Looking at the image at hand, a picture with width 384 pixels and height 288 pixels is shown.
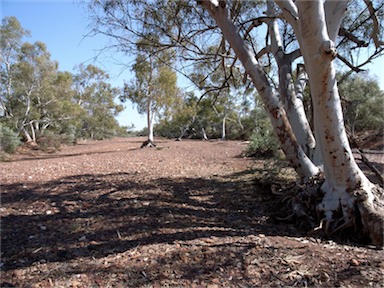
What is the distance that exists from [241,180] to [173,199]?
1920 mm

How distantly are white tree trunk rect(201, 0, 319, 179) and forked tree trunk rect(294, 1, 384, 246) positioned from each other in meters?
0.66

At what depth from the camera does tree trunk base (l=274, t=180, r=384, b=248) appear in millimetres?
2629

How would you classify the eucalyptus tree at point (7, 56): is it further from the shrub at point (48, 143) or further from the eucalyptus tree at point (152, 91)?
the eucalyptus tree at point (152, 91)

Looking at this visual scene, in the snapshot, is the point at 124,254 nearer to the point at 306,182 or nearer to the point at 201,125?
the point at 306,182

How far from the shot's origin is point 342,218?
282 centimetres

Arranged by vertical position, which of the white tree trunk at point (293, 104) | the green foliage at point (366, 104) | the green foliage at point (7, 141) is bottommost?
the green foliage at point (7, 141)

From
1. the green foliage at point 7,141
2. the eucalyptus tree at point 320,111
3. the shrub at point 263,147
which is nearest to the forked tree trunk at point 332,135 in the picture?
the eucalyptus tree at point 320,111

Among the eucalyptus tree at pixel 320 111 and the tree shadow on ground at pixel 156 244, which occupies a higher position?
the eucalyptus tree at pixel 320 111

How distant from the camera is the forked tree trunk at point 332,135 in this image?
2388mm

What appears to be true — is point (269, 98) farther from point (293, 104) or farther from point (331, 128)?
point (331, 128)

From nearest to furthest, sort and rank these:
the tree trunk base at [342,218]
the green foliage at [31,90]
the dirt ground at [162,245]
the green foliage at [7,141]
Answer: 1. the dirt ground at [162,245]
2. the tree trunk base at [342,218]
3. the green foliage at [7,141]
4. the green foliage at [31,90]

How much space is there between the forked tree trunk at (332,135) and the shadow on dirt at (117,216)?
612 mm

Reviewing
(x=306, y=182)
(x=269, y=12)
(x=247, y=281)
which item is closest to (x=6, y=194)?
(x=247, y=281)

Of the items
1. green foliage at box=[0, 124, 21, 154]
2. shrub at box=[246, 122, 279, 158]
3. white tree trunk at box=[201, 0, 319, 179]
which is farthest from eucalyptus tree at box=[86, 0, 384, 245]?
green foliage at box=[0, 124, 21, 154]
